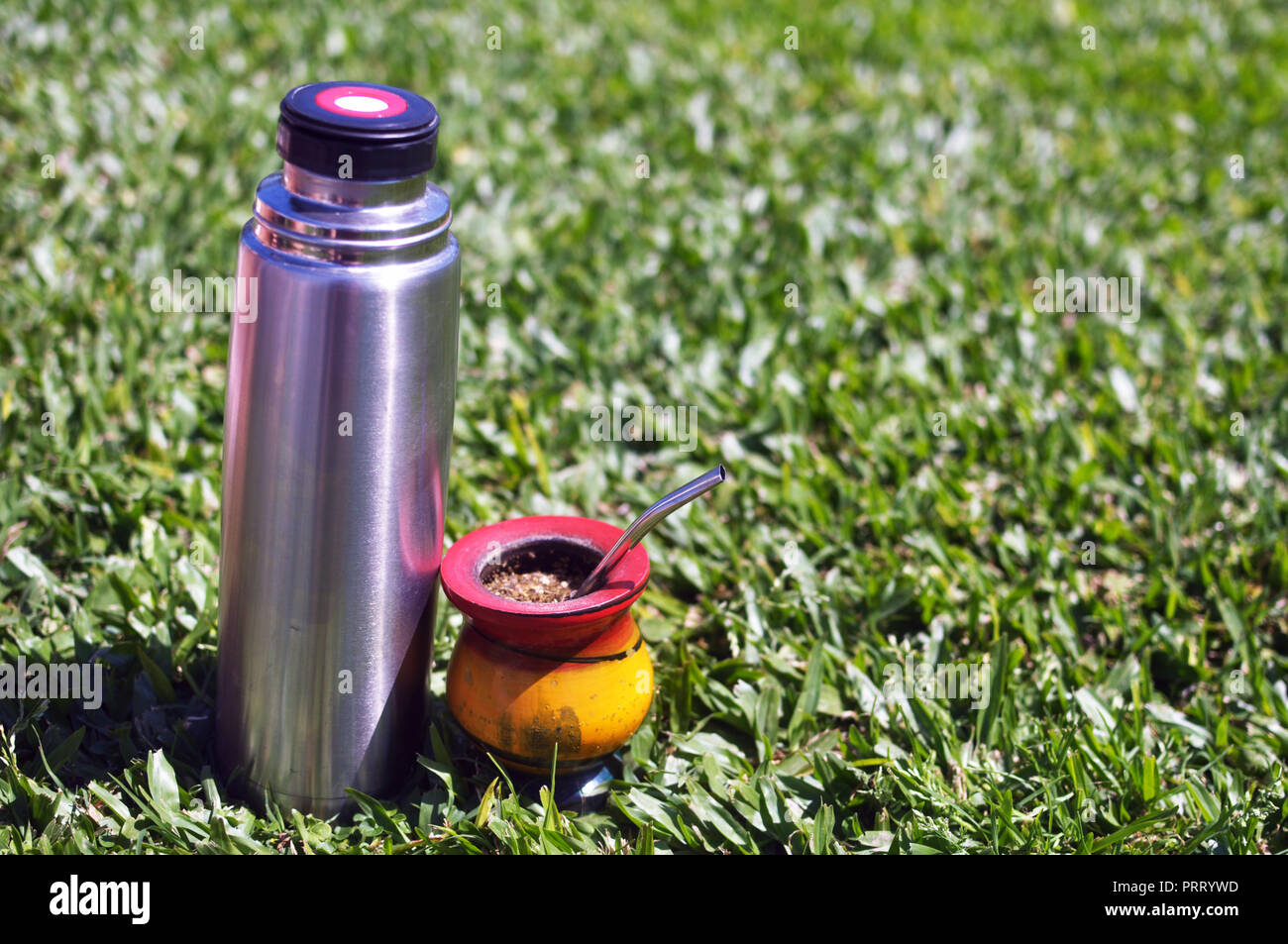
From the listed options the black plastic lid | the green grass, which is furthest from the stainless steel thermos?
the green grass

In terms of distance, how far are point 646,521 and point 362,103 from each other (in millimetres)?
795

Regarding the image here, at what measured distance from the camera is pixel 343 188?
186 cm

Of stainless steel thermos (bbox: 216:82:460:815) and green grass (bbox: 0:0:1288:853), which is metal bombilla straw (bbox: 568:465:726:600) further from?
green grass (bbox: 0:0:1288:853)

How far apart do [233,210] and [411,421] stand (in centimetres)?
237

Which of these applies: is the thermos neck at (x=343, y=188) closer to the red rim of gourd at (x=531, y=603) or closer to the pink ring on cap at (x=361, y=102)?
the pink ring on cap at (x=361, y=102)

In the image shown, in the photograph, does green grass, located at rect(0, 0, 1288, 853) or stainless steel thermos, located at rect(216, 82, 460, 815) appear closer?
stainless steel thermos, located at rect(216, 82, 460, 815)

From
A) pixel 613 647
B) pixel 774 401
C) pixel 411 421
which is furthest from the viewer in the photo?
pixel 774 401

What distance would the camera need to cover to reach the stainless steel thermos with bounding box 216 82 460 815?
6.14 ft

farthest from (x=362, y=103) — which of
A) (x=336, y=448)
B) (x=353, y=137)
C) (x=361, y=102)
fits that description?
(x=336, y=448)

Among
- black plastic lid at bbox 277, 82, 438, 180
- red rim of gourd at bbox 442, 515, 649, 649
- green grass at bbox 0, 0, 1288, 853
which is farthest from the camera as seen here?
green grass at bbox 0, 0, 1288, 853

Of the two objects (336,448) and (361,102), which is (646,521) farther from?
(361,102)

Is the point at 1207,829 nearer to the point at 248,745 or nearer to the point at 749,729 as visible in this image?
the point at 749,729

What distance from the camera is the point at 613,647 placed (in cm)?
222

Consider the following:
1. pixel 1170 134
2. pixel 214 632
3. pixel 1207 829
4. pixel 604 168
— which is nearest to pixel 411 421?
pixel 214 632
